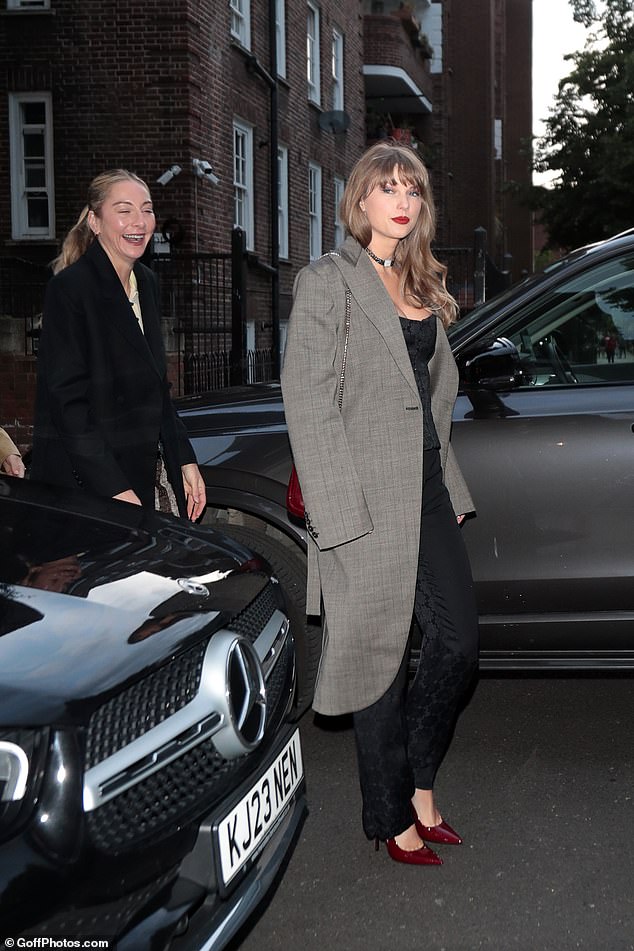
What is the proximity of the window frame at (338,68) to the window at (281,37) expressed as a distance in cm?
365

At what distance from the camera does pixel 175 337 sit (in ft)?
41.6

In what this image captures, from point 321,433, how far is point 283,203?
1765cm

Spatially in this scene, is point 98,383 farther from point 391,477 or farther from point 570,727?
Answer: point 570,727

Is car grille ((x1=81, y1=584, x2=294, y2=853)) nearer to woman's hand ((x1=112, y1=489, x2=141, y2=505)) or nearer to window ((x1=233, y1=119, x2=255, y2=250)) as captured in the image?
woman's hand ((x1=112, y1=489, x2=141, y2=505))

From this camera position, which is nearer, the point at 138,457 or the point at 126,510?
the point at 126,510

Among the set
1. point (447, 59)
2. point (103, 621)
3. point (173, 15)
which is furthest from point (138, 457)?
point (447, 59)

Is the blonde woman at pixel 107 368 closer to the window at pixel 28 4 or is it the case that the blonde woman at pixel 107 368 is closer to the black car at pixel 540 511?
the black car at pixel 540 511

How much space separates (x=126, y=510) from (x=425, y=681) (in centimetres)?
98

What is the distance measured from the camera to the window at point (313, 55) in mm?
22016

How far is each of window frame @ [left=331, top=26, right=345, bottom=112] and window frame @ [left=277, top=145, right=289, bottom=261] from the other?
12.7 ft

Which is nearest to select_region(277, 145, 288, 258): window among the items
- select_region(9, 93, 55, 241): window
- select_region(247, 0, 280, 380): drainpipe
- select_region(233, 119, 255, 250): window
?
select_region(247, 0, 280, 380): drainpipe

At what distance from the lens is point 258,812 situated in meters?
2.52

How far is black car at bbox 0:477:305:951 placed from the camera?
6.37 ft

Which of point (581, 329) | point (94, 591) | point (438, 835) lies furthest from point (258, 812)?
point (581, 329)
